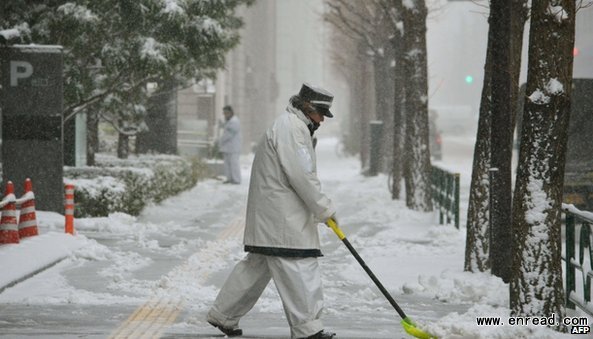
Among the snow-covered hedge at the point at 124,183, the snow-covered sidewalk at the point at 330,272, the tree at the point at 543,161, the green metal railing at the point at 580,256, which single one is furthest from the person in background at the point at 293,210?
the snow-covered hedge at the point at 124,183

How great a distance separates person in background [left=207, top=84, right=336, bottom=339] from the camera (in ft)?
24.5

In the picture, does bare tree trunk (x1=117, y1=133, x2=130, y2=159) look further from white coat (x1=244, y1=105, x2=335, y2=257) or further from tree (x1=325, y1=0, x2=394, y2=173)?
white coat (x1=244, y1=105, x2=335, y2=257)

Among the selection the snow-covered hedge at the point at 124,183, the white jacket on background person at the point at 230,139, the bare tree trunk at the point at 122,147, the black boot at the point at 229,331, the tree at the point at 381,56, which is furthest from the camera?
the tree at the point at 381,56

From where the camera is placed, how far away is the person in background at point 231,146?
89.9 feet

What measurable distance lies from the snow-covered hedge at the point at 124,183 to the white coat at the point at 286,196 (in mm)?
9247

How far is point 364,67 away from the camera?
127ft

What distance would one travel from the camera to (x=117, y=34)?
17.9 m

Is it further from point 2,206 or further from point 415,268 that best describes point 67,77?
point 415,268

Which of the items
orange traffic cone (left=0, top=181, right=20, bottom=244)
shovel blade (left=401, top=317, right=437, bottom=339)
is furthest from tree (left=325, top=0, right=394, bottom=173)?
shovel blade (left=401, top=317, right=437, bottom=339)

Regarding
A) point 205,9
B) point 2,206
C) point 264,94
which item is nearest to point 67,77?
point 205,9

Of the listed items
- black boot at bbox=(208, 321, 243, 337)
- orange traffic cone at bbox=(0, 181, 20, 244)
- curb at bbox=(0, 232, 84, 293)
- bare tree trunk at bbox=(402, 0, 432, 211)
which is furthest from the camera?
bare tree trunk at bbox=(402, 0, 432, 211)

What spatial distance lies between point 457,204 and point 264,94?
130ft

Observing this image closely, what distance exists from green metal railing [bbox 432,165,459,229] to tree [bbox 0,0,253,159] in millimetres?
4383

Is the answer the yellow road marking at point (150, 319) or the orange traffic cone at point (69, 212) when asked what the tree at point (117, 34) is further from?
the yellow road marking at point (150, 319)
